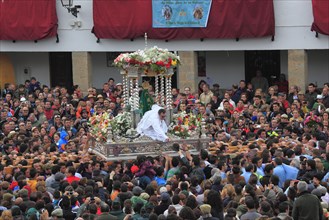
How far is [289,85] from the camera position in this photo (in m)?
37.5

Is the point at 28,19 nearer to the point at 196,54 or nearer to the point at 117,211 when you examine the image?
the point at 196,54

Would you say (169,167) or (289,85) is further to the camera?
(289,85)

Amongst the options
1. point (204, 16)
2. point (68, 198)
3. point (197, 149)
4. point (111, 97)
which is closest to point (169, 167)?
point (197, 149)

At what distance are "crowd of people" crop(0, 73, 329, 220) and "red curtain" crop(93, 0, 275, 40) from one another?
7.79 ft

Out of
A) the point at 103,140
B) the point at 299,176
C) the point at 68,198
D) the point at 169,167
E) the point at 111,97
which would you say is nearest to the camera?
the point at 68,198

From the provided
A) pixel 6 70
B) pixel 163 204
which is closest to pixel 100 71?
pixel 6 70

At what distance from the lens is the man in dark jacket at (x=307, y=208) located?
63.5 feet

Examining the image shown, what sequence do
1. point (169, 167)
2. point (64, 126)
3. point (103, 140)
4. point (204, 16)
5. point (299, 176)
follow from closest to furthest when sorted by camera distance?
1. point (299, 176)
2. point (169, 167)
3. point (103, 140)
4. point (64, 126)
5. point (204, 16)

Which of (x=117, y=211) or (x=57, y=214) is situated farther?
(x=117, y=211)

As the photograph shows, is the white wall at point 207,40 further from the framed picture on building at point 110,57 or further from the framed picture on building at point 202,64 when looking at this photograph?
the framed picture on building at point 110,57

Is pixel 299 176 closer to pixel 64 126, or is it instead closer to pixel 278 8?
pixel 64 126

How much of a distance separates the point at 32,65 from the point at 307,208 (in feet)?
76.3

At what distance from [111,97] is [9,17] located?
579cm

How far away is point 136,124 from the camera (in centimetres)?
2758
